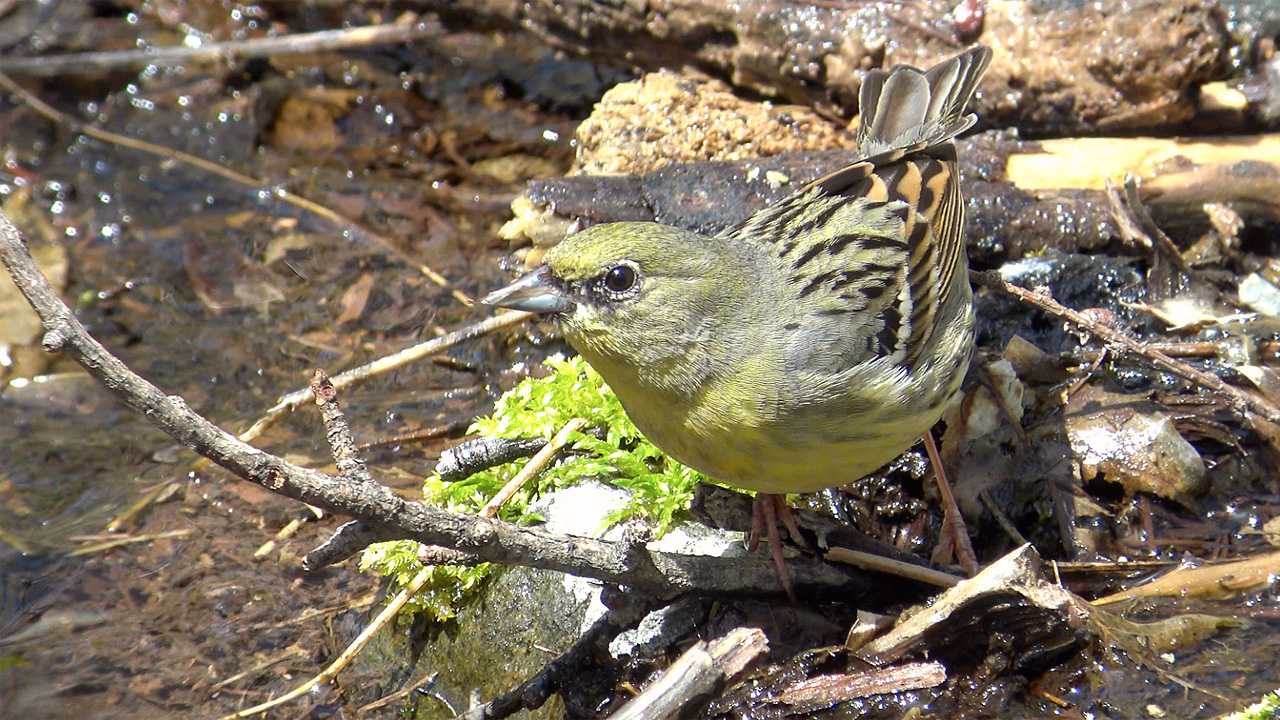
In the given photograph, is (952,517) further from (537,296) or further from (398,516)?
→ (398,516)

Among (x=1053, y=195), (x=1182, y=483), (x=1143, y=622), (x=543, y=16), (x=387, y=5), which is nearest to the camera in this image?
(x=1143, y=622)

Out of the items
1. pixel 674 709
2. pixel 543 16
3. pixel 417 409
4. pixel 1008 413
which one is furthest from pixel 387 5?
pixel 674 709

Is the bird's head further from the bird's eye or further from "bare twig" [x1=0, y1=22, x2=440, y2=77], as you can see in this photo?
"bare twig" [x1=0, y1=22, x2=440, y2=77]

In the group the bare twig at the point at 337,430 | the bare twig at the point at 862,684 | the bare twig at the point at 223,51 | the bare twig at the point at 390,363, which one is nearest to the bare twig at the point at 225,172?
the bare twig at the point at 223,51

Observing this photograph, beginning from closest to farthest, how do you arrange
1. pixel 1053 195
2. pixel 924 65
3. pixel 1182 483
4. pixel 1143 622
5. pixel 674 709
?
1. pixel 674 709
2. pixel 1143 622
3. pixel 1182 483
4. pixel 1053 195
5. pixel 924 65

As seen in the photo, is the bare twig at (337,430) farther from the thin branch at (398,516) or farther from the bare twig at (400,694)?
the bare twig at (400,694)

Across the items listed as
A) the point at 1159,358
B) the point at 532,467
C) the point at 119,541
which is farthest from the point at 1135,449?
the point at 119,541

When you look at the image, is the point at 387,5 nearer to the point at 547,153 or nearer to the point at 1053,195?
the point at 547,153

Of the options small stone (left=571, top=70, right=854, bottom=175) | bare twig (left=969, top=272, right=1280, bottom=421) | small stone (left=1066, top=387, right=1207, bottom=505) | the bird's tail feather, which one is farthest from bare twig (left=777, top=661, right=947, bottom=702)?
small stone (left=571, top=70, right=854, bottom=175)
